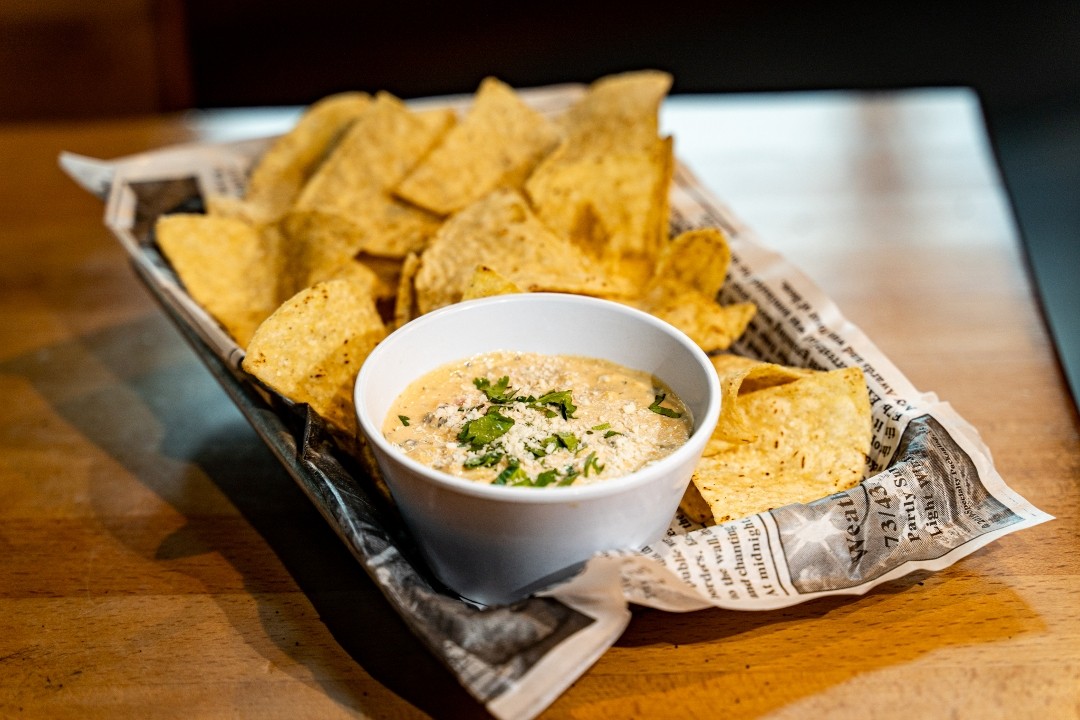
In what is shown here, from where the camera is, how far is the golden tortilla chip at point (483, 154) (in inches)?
77.9

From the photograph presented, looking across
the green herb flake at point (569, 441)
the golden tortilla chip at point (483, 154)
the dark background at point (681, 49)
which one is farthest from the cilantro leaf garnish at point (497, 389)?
the dark background at point (681, 49)

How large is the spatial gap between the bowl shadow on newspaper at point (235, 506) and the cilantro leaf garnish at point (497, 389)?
28 cm

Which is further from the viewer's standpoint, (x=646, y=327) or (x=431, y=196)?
(x=431, y=196)

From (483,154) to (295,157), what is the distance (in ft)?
1.33

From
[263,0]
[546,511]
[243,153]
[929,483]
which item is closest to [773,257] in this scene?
[929,483]

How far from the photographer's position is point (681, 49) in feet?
16.2

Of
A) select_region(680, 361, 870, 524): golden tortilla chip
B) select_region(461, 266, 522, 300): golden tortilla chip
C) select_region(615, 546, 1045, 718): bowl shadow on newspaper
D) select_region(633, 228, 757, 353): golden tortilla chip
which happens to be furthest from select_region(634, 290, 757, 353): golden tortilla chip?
select_region(615, 546, 1045, 718): bowl shadow on newspaper

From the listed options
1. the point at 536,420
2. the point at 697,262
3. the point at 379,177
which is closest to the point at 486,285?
the point at 536,420

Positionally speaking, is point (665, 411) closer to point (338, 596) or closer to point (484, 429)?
point (484, 429)

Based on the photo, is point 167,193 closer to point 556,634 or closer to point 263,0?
point 556,634

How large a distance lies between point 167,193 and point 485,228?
2.35ft

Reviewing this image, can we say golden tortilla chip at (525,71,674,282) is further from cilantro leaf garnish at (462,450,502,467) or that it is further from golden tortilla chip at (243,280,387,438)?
cilantro leaf garnish at (462,450,502,467)

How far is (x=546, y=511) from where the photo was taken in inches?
43.4

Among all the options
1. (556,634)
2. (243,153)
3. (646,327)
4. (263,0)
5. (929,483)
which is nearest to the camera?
(556,634)
